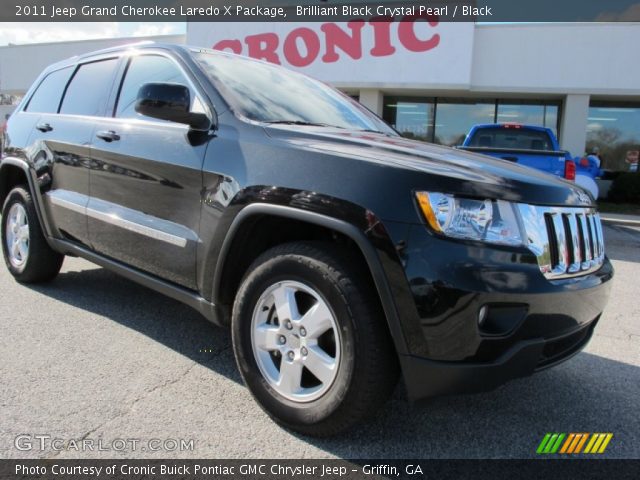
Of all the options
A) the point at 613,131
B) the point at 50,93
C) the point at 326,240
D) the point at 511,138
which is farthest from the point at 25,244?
the point at 613,131

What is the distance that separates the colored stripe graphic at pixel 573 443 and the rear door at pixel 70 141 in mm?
3044

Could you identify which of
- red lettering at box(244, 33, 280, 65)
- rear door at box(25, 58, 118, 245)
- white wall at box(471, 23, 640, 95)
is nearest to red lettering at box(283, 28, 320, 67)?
red lettering at box(244, 33, 280, 65)

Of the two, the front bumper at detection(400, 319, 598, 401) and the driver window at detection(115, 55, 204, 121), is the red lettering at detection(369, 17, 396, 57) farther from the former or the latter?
A: the front bumper at detection(400, 319, 598, 401)

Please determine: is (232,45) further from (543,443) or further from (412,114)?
(543,443)

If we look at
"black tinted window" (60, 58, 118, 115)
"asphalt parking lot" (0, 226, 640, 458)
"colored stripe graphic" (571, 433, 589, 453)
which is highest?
"black tinted window" (60, 58, 118, 115)

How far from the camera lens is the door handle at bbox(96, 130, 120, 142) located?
10.7ft

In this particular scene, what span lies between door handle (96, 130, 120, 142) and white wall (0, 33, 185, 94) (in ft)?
52.7

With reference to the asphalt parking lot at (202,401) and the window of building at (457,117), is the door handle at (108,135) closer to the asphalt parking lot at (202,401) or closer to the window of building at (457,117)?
the asphalt parking lot at (202,401)

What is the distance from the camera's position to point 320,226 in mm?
2320

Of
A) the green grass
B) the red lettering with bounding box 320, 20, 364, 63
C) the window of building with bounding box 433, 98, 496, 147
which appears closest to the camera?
the green grass

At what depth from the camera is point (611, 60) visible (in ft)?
44.8

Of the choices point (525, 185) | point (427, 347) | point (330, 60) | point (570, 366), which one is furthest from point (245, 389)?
point (330, 60)

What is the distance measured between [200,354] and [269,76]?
1791mm

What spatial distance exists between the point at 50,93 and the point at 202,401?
3186 mm
